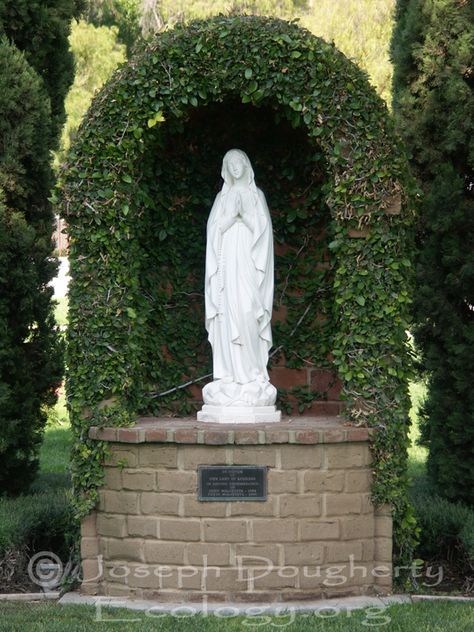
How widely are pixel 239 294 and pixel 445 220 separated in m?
1.69

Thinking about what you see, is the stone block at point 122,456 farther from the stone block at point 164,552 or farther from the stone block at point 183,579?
the stone block at point 183,579

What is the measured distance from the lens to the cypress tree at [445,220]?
712 centimetres

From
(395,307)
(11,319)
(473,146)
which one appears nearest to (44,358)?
(11,319)

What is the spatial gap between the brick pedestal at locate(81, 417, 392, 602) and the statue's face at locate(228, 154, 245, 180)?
5.89 ft

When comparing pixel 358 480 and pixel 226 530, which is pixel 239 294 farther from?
pixel 226 530

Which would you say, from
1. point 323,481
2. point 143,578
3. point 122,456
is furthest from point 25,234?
point 323,481

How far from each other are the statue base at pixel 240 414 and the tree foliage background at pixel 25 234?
1638 mm

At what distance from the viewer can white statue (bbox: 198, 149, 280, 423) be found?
6.62m

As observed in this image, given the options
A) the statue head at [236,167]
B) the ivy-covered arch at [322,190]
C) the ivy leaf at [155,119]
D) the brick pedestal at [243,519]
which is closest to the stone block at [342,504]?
the brick pedestal at [243,519]

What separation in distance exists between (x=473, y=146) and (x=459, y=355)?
1.57 metres

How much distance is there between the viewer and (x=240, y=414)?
253 inches

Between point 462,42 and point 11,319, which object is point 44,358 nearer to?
point 11,319
